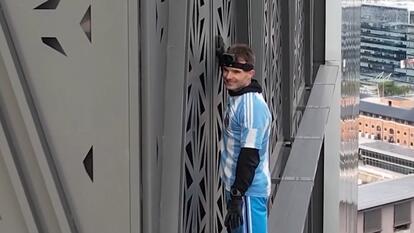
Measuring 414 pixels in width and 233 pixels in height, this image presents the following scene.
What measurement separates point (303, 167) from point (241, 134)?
1.39 m

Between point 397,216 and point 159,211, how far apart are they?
8069 mm

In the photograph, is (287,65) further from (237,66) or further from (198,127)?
(198,127)

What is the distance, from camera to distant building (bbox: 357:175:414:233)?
351 inches

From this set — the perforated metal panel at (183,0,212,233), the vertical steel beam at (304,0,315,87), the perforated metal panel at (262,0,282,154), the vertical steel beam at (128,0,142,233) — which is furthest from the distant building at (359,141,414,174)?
the vertical steel beam at (128,0,142,233)

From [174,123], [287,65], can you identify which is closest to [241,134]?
[174,123]

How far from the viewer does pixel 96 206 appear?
1.16 m

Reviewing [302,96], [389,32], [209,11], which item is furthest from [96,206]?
[389,32]

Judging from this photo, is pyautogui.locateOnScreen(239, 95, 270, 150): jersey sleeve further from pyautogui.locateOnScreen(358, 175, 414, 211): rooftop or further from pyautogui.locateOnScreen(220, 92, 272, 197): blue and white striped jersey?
pyautogui.locateOnScreen(358, 175, 414, 211): rooftop

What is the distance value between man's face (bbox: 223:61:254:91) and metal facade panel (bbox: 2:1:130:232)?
131 cm

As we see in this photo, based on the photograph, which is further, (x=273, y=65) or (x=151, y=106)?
(x=273, y=65)

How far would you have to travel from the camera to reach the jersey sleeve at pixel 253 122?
256 cm

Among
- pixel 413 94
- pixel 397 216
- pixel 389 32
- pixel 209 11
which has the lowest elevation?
pixel 397 216

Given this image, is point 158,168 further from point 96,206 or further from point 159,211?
point 96,206

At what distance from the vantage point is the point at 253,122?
8.55 feet
